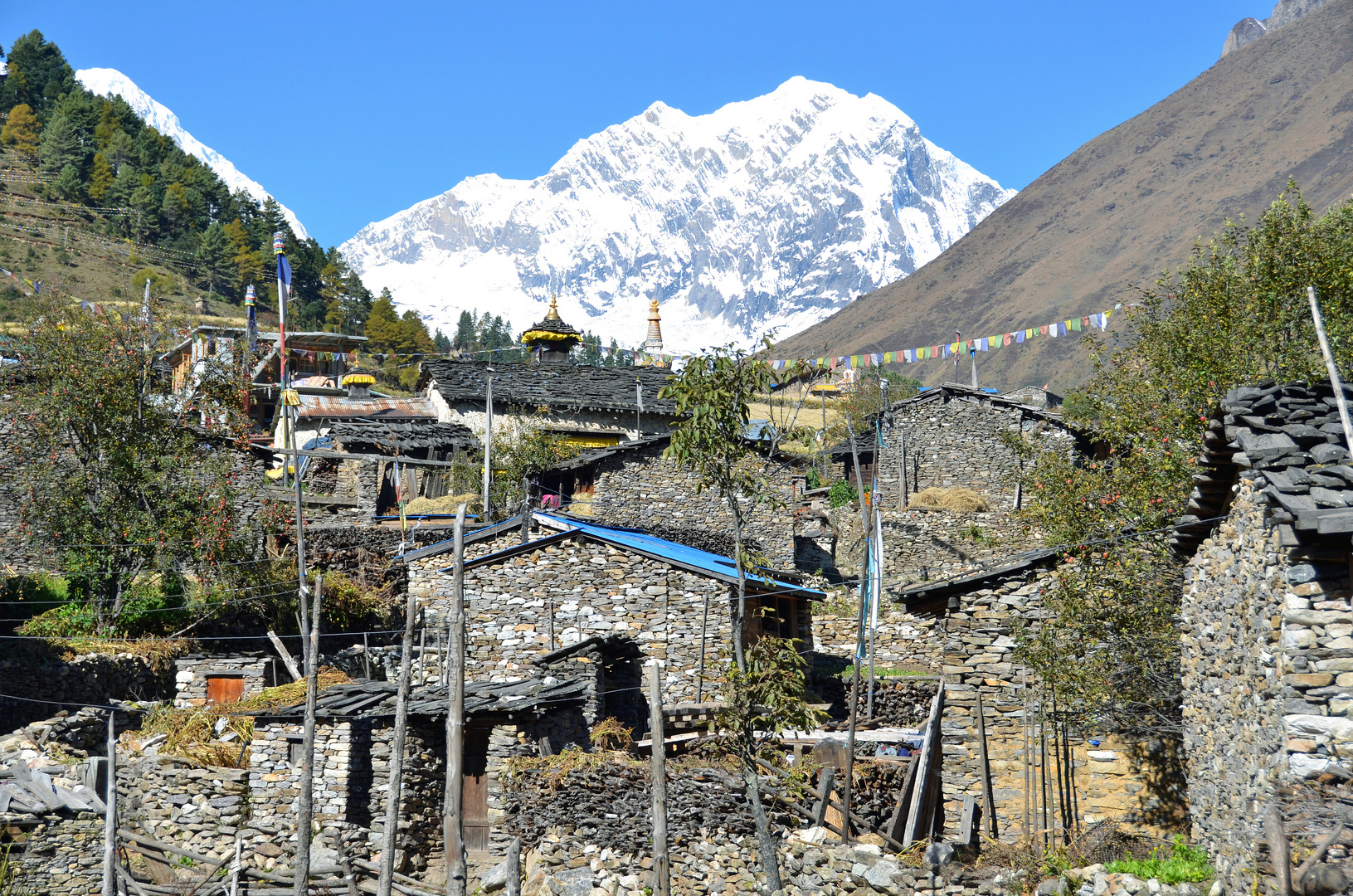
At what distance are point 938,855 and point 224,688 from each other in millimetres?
15903

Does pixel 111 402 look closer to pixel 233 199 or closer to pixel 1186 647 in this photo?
pixel 1186 647

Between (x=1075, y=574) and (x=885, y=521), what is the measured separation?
18.0 m

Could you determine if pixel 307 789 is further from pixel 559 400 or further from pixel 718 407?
pixel 559 400

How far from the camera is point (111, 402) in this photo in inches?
1016

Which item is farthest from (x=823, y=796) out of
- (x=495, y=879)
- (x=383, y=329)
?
(x=383, y=329)

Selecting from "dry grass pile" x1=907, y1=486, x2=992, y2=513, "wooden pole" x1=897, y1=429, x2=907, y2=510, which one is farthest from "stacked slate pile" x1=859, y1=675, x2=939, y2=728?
"wooden pole" x1=897, y1=429, x2=907, y2=510

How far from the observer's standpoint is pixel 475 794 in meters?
18.2

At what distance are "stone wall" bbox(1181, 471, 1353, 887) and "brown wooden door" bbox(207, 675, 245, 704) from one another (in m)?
17.9

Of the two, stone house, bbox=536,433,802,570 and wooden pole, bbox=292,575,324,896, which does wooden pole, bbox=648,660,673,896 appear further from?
stone house, bbox=536,433,802,570

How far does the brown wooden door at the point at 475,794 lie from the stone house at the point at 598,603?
2876 mm

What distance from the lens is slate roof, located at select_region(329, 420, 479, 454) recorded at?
36938mm

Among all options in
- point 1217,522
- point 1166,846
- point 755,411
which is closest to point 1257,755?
point 1217,522

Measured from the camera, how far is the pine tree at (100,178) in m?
93.6

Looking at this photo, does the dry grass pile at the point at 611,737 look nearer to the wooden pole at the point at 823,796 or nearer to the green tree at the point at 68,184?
the wooden pole at the point at 823,796
